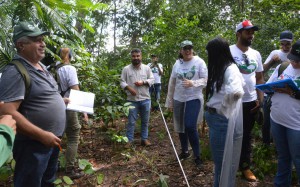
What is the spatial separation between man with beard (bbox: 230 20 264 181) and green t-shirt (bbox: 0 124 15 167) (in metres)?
2.74

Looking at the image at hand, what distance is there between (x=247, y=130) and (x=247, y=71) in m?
0.75

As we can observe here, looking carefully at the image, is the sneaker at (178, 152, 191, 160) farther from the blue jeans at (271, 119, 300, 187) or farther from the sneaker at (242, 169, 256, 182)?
the blue jeans at (271, 119, 300, 187)

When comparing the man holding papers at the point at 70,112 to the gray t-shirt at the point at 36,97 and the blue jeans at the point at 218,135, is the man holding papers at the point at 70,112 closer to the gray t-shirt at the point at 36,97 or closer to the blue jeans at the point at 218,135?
the gray t-shirt at the point at 36,97

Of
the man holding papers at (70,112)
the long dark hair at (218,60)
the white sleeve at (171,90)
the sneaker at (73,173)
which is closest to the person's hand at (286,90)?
the long dark hair at (218,60)

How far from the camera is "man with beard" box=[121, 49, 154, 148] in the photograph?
5.30m

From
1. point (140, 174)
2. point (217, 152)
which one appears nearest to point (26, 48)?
point (217, 152)

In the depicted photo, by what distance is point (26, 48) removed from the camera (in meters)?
2.43

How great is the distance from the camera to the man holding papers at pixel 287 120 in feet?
8.93

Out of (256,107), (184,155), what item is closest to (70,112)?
(184,155)

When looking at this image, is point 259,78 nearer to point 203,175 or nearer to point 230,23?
point 203,175

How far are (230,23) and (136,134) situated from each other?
12.3 feet

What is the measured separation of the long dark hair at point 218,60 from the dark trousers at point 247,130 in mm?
914

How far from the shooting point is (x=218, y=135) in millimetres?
2742

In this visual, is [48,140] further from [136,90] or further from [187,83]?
[136,90]
